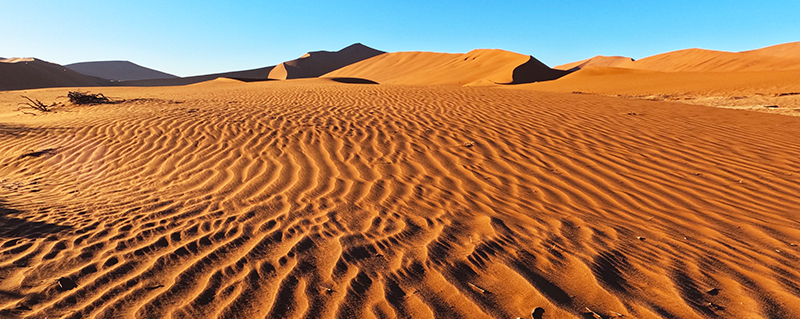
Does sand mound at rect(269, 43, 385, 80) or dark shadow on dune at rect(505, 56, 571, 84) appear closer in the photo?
dark shadow on dune at rect(505, 56, 571, 84)

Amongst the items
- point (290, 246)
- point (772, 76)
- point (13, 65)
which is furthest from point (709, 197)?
point (13, 65)

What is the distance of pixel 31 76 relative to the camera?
133ft

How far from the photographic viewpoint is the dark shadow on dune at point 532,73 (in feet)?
91.9

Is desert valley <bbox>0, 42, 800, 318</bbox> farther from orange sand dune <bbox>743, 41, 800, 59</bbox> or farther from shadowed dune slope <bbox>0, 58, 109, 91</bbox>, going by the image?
orange sand dune <bbox>743, 41, 800, 59</bbox>

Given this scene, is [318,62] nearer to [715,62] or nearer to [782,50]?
[715,62]

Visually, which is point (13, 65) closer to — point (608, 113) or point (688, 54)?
point (608, 113)

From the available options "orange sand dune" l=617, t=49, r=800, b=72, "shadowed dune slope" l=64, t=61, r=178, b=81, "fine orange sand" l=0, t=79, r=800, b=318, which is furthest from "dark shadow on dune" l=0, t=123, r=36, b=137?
"shadowed dune slope" l=64, t=61, r=178, b=81

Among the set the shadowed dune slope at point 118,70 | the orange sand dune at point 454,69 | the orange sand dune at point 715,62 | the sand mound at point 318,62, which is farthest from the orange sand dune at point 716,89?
the shadowed dune slope at point 118,70

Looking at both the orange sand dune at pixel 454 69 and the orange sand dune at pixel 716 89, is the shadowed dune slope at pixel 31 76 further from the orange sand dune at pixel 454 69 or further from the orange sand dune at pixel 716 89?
the orange sand dune at pixel 716 89

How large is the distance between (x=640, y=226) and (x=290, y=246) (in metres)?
2.66

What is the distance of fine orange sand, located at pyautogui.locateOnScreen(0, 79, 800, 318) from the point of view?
2.11 metres

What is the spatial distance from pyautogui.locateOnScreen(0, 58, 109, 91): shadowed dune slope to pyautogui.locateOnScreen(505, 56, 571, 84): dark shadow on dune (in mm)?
39448

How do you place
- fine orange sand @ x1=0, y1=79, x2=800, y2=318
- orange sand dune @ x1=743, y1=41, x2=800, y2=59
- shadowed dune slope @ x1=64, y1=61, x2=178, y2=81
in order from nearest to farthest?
1. fine orange sand @ x1=0, y1=79, x2=800, y2=318
2. orange sand dune @ x1=743, y1=41, x2=800, y2=59
3. shadowed dune slope @ x1=64, y1=61, x2=178, y2=81

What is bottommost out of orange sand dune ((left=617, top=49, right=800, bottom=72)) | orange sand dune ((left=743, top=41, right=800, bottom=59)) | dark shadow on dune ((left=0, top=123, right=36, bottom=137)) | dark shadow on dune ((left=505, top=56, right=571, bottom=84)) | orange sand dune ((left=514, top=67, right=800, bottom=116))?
dark shadow on dune ((left=0, top=123, right=36, bottom=137))
